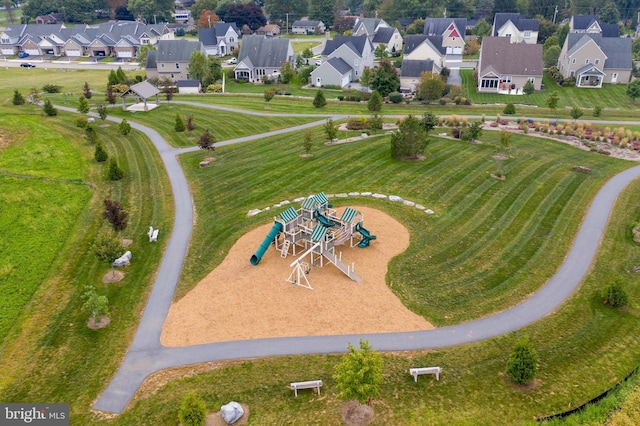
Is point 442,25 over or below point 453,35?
over

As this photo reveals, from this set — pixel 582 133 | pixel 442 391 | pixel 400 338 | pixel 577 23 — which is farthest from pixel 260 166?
pixel 577 23

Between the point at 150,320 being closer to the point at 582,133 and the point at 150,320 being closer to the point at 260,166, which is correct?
the point at 260,166

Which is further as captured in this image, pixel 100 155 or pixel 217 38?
pixel 217 38

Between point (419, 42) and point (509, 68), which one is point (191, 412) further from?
point (419, 42)

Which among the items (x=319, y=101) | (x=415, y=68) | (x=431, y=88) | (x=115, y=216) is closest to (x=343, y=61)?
(x=415, y=68)

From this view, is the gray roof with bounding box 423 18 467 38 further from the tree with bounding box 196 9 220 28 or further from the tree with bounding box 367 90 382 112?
the tree with bounding box 196 9 220 28

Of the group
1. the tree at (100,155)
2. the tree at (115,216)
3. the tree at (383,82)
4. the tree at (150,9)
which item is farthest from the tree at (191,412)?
the tree at (150,9)

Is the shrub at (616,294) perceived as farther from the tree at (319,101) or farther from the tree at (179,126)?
the tree at (319,101)
